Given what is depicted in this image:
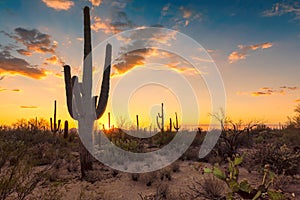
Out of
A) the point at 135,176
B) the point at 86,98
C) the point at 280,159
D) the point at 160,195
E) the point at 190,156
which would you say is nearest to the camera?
the point at 160,195

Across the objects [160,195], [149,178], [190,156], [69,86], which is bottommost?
[160,195]

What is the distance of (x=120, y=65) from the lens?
14430 mm

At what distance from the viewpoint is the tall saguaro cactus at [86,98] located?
1010cm

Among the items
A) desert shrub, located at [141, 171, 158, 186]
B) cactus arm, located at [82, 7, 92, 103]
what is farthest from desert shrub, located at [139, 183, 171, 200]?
cactus arm, located at [82, 7, 92, 103]

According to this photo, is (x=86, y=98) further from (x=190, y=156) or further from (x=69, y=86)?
(x=190, y=156)

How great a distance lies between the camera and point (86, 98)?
1017 centimetres

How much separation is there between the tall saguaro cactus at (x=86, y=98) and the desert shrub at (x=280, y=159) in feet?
19.9

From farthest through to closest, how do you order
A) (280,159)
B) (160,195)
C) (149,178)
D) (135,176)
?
(280,159)
(135,176)
(149,178)
(160,195)

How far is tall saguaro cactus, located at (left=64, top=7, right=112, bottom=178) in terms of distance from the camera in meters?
10.1

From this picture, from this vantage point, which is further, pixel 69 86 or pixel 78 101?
pixel 69 86

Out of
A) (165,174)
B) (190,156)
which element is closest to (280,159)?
(165,174)

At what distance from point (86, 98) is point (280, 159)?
6944 mm

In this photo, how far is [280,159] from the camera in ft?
30.6

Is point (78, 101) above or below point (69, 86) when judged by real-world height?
below
